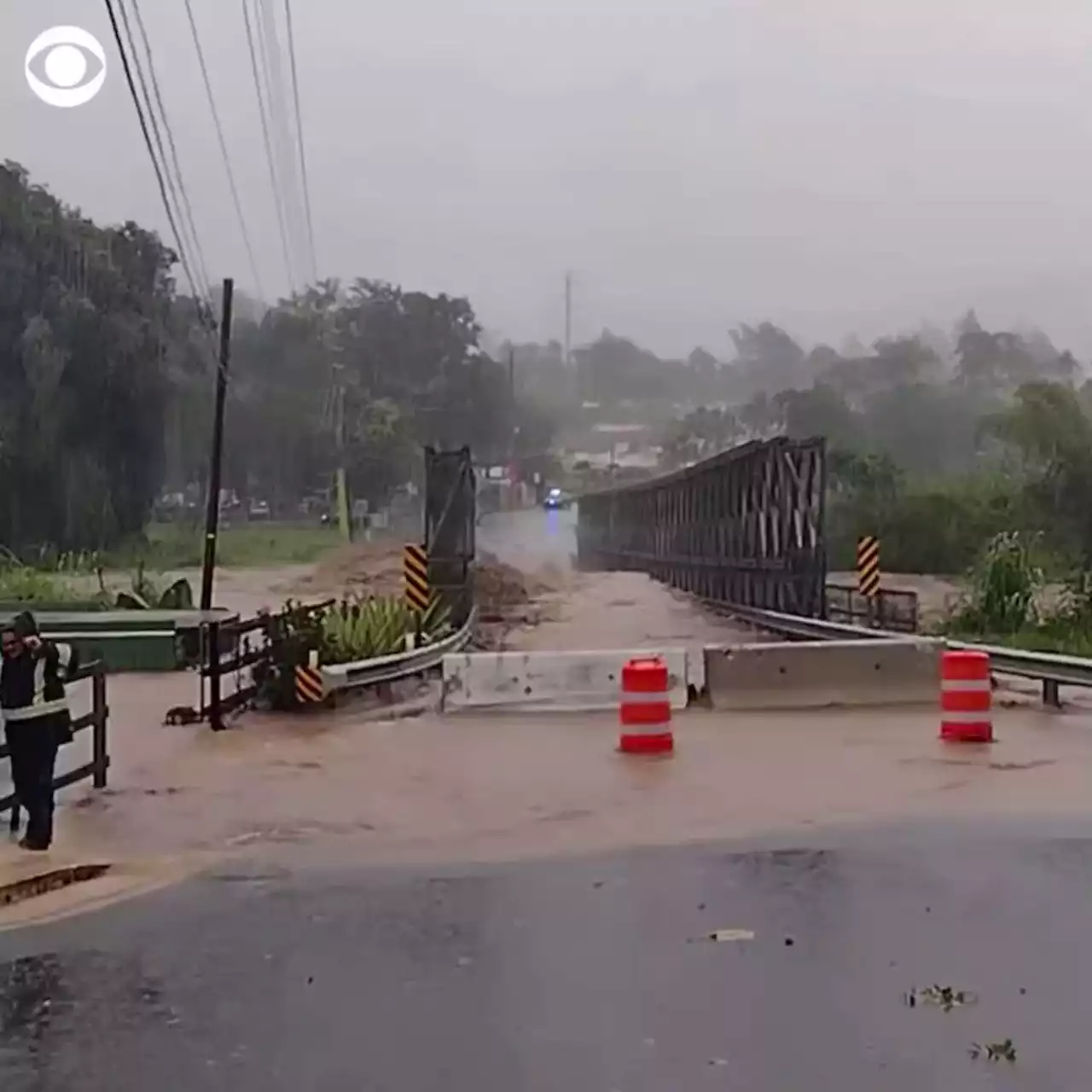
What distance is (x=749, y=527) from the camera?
45.5 m

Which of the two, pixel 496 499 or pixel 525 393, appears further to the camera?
pixel 525 393

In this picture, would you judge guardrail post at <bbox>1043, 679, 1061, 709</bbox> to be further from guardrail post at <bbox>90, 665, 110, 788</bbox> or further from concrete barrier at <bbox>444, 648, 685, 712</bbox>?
guardrail post at <bbox>90, 665, 110, 788</bbox>

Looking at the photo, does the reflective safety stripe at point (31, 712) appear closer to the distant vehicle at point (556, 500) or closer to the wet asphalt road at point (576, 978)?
the wet asphalt road at point (576, 978)

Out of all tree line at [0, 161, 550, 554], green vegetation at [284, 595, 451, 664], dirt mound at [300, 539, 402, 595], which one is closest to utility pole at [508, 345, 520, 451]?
tree line at [0, 161, 550, 554]

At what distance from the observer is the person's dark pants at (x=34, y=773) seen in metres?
13.5

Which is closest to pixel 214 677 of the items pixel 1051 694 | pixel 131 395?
pixel 1051 694

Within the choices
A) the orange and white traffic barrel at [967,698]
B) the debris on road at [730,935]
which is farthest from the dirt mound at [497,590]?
the debris on road at [730,935]

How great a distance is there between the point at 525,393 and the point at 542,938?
97837 mm

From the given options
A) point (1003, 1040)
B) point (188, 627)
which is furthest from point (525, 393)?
point (1003, 1040)

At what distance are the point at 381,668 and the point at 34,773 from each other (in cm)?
1127

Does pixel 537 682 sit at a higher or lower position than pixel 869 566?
lower

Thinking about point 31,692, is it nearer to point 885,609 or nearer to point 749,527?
point 885,609

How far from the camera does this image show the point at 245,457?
170 ft

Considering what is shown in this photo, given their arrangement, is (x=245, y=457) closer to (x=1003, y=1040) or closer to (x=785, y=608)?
(x=785, y=608)
